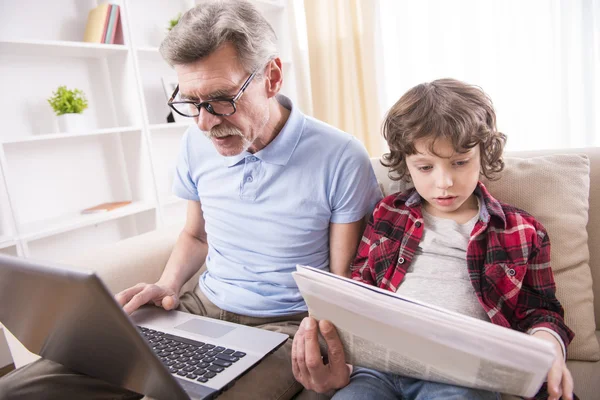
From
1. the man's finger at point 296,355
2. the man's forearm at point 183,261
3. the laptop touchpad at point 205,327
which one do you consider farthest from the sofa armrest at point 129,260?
the man's finger at point 296,355

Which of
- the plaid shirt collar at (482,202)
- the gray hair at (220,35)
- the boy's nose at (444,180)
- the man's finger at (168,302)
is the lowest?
the man's finger at (168,302)

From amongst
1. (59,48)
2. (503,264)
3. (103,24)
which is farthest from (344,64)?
(503,264)

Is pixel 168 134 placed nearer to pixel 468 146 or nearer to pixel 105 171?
pixel 105 171

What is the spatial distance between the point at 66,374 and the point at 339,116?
2.30 metres

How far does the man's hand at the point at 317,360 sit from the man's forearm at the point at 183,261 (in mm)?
545

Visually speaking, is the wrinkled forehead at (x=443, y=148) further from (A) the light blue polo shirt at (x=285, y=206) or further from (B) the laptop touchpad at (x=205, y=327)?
(B) the laptop touchpad at (x=205, y=327)

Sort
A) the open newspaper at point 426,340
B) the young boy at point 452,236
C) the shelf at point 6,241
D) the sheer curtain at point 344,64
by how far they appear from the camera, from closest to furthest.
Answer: the open newspaper at point 426,340 < the young boy at point 452,236 < the shelf at point 6,241 < the sheer curtain at point 344,64

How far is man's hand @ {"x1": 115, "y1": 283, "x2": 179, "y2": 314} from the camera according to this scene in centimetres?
101

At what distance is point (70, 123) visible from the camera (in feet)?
6.70

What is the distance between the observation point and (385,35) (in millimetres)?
2596

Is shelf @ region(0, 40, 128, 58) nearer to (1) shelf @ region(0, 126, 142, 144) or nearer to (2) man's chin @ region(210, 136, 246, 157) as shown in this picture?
(1) shelf @ region(0, 126, 142, 144)

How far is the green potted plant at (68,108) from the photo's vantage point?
2018 millimetres

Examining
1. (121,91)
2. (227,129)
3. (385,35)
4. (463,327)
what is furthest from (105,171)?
(463,327)

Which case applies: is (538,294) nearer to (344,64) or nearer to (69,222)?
(69,222)
